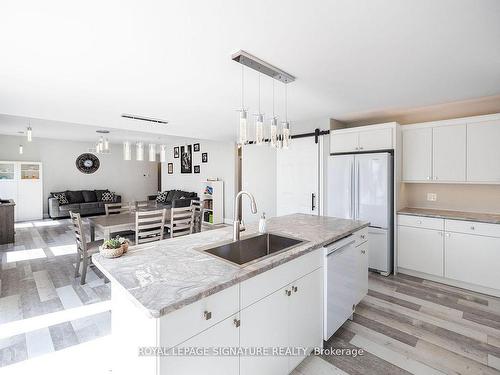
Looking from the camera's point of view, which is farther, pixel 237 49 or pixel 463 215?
pixel 463 215

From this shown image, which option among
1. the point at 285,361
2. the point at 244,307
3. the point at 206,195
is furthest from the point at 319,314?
the point at 206,195

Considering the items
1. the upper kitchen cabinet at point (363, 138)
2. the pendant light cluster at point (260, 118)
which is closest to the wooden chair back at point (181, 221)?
the pendant light cluster at point (260, 118)

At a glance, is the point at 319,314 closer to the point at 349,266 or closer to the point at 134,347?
the point at 349,266

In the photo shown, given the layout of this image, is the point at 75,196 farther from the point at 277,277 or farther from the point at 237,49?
the point at 277,277

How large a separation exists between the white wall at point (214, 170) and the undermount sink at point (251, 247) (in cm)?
464

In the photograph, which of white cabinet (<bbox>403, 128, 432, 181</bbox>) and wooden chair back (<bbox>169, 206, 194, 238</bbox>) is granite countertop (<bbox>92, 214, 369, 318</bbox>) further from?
white cabinet (<bbox>403, 128, 432, 181</bbox>)

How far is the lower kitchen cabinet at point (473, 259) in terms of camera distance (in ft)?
9.59

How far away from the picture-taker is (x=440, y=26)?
5.25 feet

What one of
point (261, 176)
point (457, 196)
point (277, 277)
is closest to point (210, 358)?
point (277, 277)

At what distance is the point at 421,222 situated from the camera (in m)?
3.40

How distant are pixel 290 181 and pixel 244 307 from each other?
11.3 ft

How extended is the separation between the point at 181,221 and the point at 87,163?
279 inches

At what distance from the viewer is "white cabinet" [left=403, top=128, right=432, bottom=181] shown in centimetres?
352

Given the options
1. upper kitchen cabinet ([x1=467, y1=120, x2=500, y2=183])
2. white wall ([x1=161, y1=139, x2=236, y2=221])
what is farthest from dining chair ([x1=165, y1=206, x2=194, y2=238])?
upper kitchen cabinet ([x1=467, y1=120, x2=500, y2=183])
